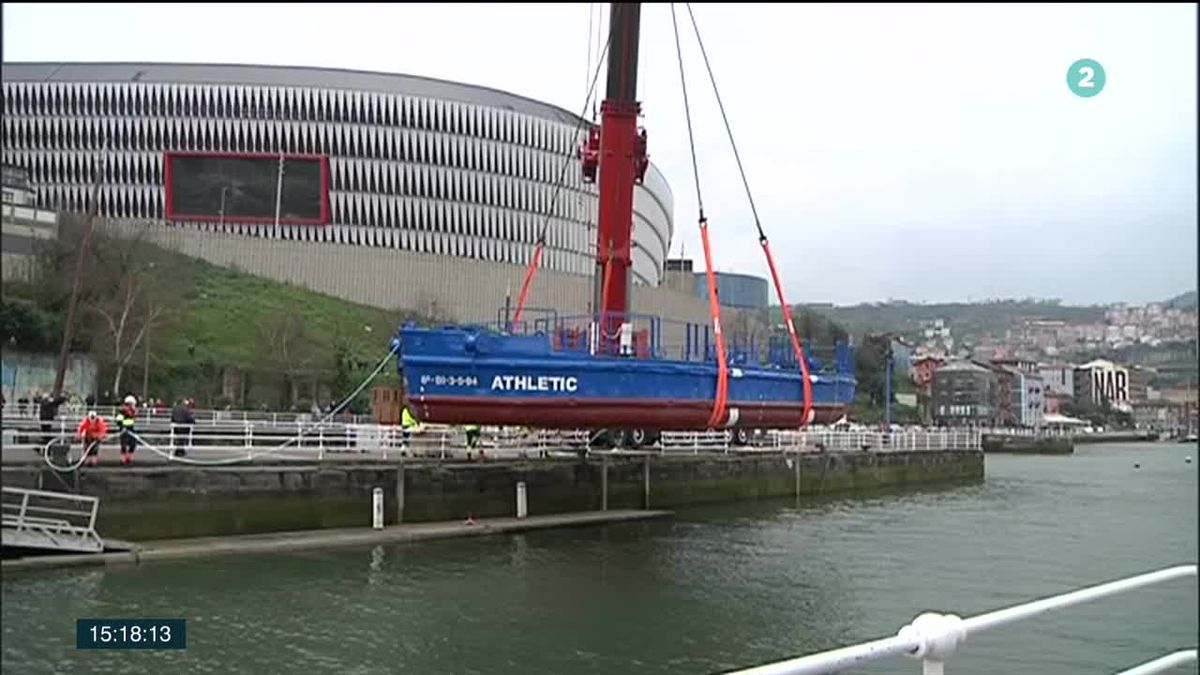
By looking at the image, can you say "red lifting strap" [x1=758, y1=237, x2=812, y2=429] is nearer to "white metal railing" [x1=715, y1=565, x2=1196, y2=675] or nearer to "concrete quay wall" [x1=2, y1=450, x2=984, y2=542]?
"concrete quay wall" [x1=2, y1=450, x2=984, y2=542]

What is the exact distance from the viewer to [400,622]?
51.7ft

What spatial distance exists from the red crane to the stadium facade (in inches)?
2394

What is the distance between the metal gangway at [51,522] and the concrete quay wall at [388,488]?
44cm

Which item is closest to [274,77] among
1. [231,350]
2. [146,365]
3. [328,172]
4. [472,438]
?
[328,172]

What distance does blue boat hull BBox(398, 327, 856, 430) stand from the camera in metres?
20.8

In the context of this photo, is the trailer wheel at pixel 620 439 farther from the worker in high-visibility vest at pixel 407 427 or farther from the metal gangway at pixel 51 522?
the metal gangway at pixel 51 522

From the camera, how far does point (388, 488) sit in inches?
1011

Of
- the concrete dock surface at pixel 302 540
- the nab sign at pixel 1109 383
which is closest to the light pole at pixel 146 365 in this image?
the concrete dock surface at pixel 302 540

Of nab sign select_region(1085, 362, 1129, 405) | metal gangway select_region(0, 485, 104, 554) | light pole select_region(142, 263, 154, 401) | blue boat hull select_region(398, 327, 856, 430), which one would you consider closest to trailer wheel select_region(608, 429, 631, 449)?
blue boat hull select_region(398, 327, 856, 430)

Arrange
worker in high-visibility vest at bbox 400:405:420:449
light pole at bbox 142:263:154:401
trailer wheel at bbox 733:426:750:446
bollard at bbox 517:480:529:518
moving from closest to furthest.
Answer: bollard at bbox 517:480:529:518 < worker in high-visibility vest at bbox 400:405:420:449 < trailer wheel at bbox 733:426:750:446 < light pole at bbox 142:263:154:401

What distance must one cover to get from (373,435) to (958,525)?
56.4 feet

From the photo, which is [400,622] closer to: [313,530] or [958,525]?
[313,530]

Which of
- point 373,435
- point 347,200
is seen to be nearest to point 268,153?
point 347,200

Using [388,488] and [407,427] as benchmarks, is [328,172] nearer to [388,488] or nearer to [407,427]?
[407,427]
